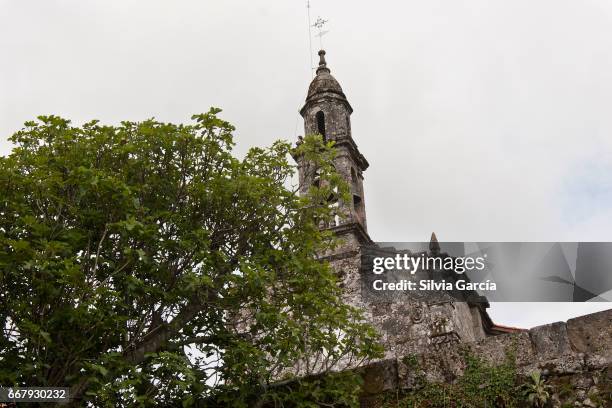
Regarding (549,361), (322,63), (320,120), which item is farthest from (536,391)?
(322,63)

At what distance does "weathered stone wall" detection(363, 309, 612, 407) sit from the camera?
24.6 feet

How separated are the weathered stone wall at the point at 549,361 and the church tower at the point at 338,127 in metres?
13.4

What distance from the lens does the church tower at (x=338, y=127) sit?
2334 cm

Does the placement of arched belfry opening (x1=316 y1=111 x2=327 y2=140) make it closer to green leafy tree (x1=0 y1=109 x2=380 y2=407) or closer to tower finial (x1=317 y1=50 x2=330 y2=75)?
tower finial (x1=317 y1=50 x2=330 y2=75)

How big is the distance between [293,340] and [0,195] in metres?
4.19

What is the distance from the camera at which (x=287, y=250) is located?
9.66 m

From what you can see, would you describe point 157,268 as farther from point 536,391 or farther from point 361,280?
point 361,280

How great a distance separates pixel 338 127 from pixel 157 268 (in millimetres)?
16612

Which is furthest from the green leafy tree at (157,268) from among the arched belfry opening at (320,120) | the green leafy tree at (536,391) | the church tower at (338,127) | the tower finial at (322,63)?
the tower finial at (322,63)

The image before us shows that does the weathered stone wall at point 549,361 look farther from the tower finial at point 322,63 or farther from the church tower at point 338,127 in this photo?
the tower finial at point 322,63

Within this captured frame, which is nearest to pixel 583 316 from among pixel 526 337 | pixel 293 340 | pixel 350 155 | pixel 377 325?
pixel 526 337

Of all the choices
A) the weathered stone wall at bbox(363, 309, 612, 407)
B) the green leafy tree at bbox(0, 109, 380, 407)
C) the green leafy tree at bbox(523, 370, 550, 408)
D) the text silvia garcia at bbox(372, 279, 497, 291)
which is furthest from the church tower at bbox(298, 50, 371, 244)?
the green leafy tree at bbox(523, 370, 550, 408)

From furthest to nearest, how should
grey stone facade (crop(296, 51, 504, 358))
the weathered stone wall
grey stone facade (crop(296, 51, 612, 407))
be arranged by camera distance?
1. grey stone facade (crop(296, 51, 504, 358))
2. grey stone facade (crop(296, 51, 612, 407))
3. the weathered stone wall

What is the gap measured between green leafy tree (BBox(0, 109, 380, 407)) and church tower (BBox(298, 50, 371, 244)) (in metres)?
12.5
